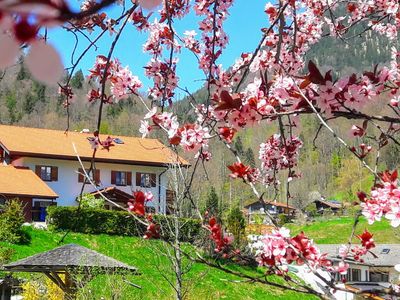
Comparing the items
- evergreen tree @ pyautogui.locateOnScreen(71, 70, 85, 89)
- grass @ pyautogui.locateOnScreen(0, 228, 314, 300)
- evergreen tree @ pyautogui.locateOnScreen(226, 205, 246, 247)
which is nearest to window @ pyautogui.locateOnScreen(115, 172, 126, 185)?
evergreen tree @ pyautogui.locateOnScreen(226, 205, 246, 247)

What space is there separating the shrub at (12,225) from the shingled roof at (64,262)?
685cm

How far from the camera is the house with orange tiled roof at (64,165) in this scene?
76.6 ft

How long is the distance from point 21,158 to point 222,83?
77.1 feet

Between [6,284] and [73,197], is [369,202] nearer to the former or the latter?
[6,284]

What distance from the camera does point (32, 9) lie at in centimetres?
36

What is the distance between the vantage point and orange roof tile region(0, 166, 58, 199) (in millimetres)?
21306

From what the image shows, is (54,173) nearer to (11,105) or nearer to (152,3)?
(152,3)

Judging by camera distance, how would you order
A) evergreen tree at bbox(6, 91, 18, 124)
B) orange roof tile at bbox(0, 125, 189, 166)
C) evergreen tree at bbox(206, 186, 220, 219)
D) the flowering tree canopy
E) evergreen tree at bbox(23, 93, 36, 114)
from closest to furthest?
the flowering tree canopy < evergreen tree at bbox(206, 186, 220, 219) < orange roof tile at bbox(0, 125, 189, 166) < evergreen tree at bbox(6, 91, 18, 124) < evergreen tree at bbox(23, 93, 36, 114)

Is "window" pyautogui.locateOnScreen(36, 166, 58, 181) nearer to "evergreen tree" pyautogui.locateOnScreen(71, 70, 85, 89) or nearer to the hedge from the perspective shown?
the hedge

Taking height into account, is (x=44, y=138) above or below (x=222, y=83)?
above

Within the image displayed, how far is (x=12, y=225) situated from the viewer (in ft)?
52.3

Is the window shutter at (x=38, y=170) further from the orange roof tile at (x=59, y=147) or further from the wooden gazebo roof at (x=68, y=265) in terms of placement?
the wooden gazebo roof at (x=68, y=265)

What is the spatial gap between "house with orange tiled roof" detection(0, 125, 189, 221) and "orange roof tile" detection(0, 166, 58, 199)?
4cm

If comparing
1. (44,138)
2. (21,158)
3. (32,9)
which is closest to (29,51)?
(32,9)
